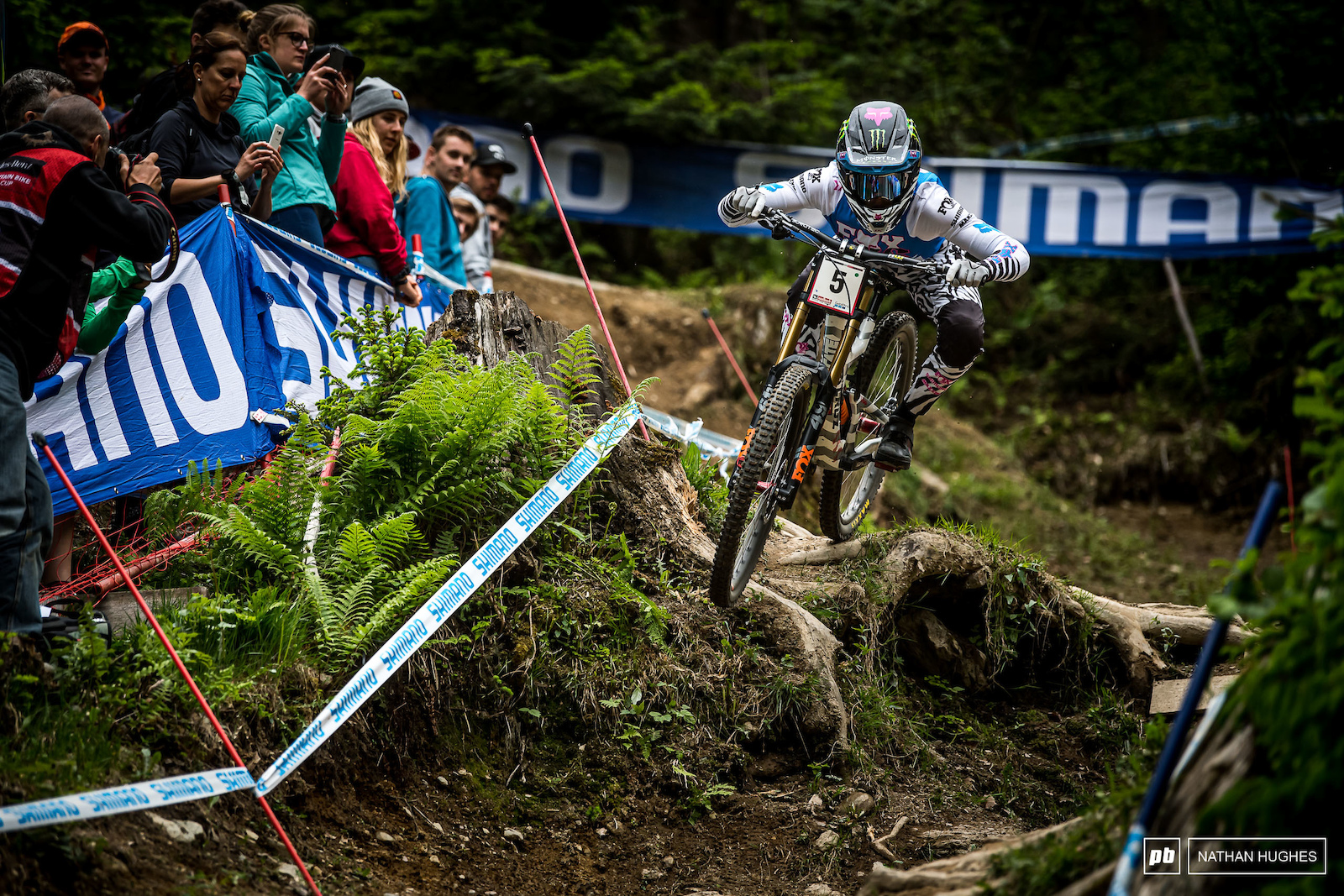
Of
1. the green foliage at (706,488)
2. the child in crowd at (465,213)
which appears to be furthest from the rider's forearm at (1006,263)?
the child in crowd at (465,213)

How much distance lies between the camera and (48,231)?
3.91 m

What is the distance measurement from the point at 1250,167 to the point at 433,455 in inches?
487

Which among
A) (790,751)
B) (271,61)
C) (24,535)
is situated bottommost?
(790,751)

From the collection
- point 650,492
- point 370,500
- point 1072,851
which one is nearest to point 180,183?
point 370,500

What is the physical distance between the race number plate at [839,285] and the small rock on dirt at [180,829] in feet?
12.0

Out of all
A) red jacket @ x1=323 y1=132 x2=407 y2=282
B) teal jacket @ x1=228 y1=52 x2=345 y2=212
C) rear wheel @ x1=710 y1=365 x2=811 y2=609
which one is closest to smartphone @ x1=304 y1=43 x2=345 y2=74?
teal jacket @ x1=228 y1=52 x2=345 y2=212

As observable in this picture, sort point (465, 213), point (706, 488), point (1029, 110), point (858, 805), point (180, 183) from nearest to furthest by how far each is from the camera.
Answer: point (858, 805)
point (180, 183)
point (706, 488)
point (465, 213)
point (1029, 110)

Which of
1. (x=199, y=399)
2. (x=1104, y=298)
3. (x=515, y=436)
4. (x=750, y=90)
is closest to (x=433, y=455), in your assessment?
(x=515, y=436)

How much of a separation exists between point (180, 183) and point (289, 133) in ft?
2.69

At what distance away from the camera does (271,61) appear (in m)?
6.35

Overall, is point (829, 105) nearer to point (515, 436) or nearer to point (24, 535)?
point (515, 436)

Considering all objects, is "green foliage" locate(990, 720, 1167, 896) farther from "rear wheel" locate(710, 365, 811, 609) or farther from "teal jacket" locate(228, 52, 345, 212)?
"teal jacket" locate(228, 52, 345, 212)

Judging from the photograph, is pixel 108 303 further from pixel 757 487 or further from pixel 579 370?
pixel 757 487

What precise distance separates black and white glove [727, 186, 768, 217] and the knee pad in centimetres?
117
